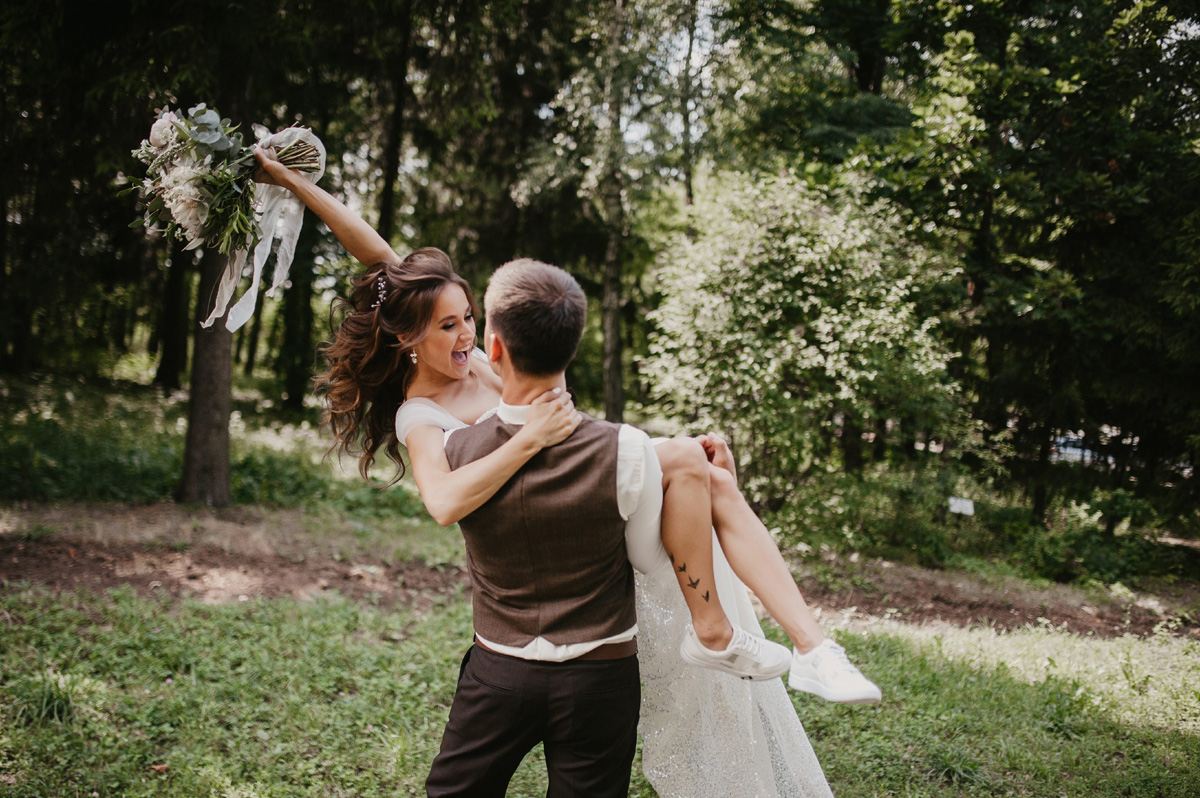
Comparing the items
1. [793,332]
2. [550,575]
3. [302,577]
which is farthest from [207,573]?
[793,332]

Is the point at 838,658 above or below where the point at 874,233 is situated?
below

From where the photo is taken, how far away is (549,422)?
66.3 inches

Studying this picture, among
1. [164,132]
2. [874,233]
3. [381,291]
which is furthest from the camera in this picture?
[874,233]

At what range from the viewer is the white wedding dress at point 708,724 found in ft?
8.29

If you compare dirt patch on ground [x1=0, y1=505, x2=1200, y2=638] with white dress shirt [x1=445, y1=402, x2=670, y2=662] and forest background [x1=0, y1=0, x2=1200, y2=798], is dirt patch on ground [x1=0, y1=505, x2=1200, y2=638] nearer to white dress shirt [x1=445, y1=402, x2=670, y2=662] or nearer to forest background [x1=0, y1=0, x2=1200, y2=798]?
forest background [x1=0, y1=0, x2=1200, y2=798]

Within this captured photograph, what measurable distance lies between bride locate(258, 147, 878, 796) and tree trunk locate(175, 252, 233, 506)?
19.0ft

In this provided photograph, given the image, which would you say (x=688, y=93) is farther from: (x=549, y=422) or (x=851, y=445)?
(x=549, y=422)

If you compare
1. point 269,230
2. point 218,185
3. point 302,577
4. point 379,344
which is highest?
point 218,185

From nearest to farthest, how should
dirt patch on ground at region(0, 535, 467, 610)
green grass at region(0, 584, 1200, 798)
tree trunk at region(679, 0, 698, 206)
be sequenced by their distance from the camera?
1. green grass at region(0, 584, 1200, 798)
2. dirt patch on ground at region(0, 535, 467, 610)
3. tree trunk at region(679, 0, 698, 206)

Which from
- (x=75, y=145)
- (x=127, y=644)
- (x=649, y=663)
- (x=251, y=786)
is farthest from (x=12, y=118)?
(x=649, y=663)

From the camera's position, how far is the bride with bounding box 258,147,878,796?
1.96 m

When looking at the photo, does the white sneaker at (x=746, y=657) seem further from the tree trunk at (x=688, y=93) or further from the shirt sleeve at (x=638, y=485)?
the tree trunk at (x=688, y=93)

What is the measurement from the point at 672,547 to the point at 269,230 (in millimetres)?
2086

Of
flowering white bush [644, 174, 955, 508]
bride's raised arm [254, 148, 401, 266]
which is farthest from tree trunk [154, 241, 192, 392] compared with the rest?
bride's raised arm [254, 148, 401, 266]
